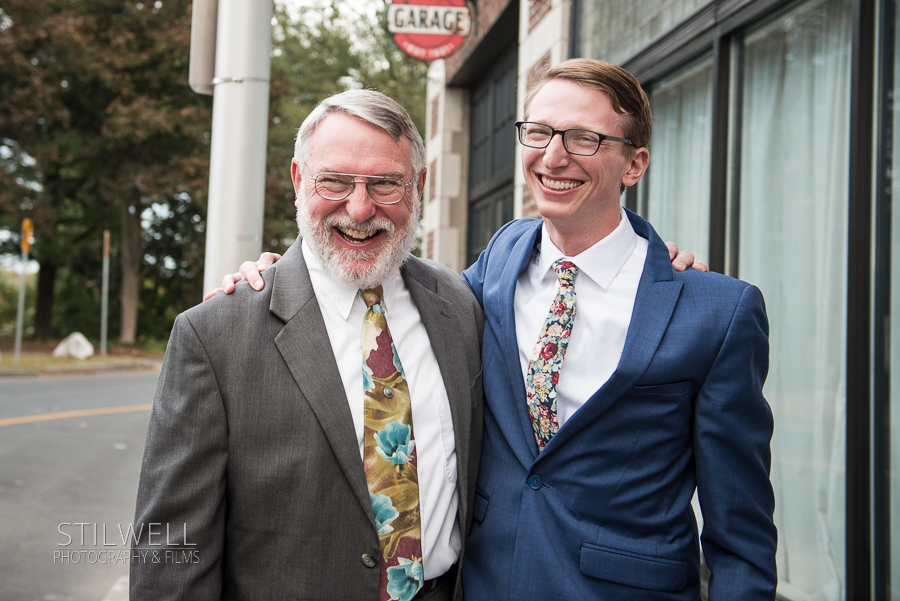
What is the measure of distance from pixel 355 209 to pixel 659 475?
1143mm

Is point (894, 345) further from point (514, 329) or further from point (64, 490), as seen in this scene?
point (64, 490)

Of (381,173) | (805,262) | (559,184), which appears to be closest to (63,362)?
(805,262)

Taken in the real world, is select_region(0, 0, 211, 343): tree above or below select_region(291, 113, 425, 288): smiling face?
above

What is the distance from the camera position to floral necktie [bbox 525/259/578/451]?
2135 millimetres

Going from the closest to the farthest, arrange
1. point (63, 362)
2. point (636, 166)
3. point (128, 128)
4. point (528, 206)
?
point (636, 166) < point (528, 206) < point (63, 362) < point (128, 128)

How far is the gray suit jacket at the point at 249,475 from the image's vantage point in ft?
6.12

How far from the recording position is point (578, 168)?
223 centimetres

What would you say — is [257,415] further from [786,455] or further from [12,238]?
[12,238]

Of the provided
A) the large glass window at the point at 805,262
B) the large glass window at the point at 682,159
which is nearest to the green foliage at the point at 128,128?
the large glass window at the point at 682,159

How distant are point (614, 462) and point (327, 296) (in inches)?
37.9

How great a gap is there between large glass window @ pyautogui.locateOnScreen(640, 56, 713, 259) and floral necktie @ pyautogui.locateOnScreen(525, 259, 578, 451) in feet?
8.36

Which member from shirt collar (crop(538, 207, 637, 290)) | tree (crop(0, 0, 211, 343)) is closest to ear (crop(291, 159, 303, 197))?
shirt collar (crop(538, 207, 637, 290))

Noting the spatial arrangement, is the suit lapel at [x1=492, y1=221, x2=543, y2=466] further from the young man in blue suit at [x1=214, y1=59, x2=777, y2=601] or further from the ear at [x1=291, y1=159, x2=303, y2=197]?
the ear at [x1=291, y1=159, x2=303, y2=197]

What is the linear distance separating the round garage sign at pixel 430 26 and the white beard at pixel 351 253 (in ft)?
19.2
